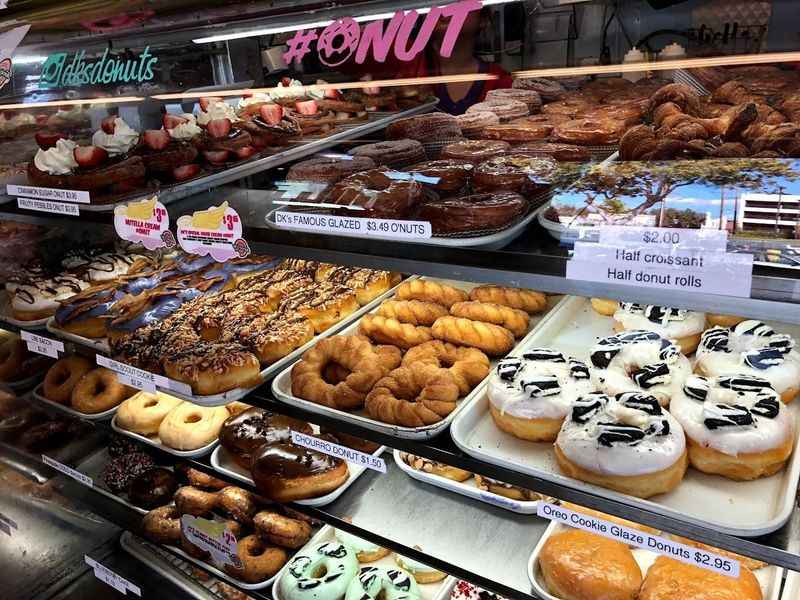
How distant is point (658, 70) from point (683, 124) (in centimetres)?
13

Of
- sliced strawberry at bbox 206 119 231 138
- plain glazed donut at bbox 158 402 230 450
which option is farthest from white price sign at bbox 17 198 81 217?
plain glazed donut at bbox 158 402 230 450

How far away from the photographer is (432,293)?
2430 millimetres

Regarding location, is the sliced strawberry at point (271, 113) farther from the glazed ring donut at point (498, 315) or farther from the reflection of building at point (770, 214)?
the reflection of building at point (770, 214)

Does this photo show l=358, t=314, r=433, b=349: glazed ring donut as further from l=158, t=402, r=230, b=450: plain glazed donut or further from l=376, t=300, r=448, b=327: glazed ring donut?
l=158, t=402, r=230, b=450: plain glazed donut

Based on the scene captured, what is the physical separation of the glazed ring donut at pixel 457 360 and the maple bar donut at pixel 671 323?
0.46 metres

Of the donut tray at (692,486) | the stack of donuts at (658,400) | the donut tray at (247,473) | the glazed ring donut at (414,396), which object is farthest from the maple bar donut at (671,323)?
the donut tray at (247,473)

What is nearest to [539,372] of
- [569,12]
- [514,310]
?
[514,310]

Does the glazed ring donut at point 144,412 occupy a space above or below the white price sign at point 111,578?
above

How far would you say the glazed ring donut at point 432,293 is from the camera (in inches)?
95.2

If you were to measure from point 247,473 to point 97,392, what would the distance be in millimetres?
842

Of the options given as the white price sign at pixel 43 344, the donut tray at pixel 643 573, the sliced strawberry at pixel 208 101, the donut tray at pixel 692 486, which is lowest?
the donut tray at pixel 643 573

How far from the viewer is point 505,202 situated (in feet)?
4.90

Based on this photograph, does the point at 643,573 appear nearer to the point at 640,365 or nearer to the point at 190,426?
the point at 640,365

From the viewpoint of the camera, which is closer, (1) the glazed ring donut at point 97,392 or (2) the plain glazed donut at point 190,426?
(2) the plain glazed donut at point 190,426
